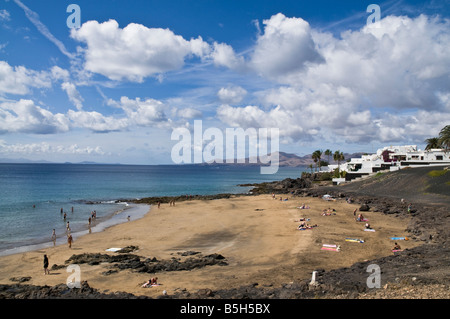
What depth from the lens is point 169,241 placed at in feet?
91.6

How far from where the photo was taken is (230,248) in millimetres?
24672

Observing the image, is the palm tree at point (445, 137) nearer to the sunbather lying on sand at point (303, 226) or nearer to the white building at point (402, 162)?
the white building at point (402, 162)

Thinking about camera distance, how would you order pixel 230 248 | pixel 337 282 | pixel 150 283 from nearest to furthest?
pixel 337 282, pixel 150 283, pixel 230 248

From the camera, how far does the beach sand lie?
663 inches

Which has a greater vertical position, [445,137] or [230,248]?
[445,137]

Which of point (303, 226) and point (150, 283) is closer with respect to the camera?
point (150, 283)

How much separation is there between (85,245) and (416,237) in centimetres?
2972

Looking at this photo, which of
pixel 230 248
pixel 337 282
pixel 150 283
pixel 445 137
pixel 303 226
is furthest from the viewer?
pixel 445 137

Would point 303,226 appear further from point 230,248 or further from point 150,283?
point 150,283

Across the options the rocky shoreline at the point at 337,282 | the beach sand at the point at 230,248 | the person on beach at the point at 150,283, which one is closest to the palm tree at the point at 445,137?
the beach sand at the point at 230,248

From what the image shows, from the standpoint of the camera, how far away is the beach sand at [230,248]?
55.3ft

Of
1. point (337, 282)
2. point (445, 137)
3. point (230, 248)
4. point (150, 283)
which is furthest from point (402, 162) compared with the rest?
point (150, 283)
